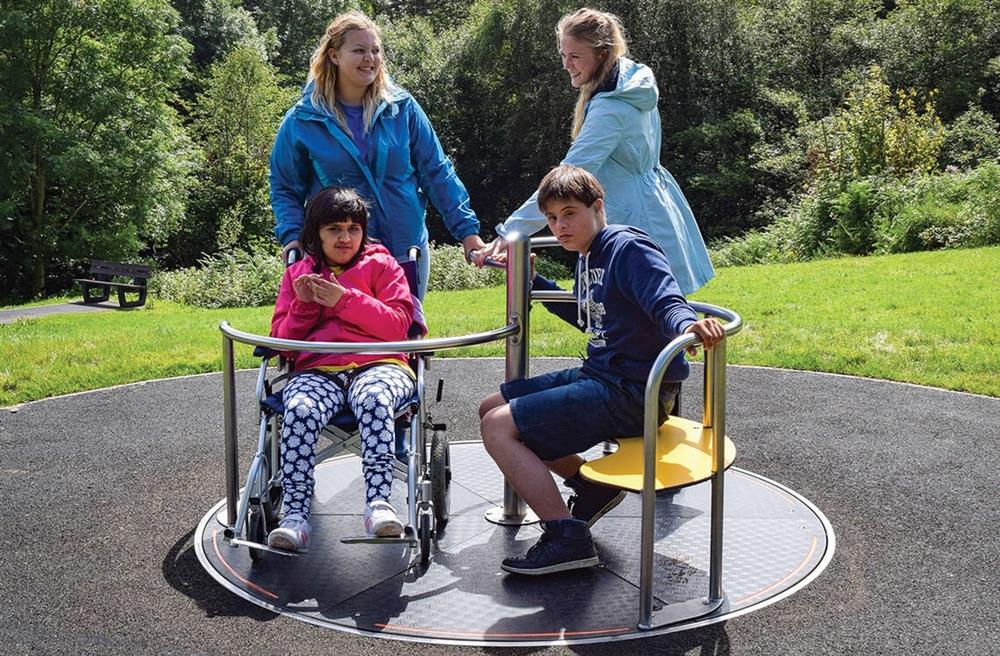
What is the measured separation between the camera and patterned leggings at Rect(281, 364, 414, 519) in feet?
11.4

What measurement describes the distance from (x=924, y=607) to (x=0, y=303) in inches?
801

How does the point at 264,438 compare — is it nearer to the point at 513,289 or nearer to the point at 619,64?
the point at 513,289

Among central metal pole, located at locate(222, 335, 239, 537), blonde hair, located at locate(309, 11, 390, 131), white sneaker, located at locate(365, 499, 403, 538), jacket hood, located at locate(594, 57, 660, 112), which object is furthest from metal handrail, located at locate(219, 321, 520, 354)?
blonde hair, located at locate(309, 11, 390, 131)

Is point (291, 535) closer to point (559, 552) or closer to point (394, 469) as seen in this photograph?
point (394, 469)

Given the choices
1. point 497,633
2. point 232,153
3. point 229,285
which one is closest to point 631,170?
point 497,633

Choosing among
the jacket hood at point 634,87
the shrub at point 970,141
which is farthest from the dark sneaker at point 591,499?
the shrub at point 970,141

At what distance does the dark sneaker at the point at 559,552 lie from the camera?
134 inches

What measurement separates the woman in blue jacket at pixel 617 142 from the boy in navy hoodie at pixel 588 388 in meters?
0.36

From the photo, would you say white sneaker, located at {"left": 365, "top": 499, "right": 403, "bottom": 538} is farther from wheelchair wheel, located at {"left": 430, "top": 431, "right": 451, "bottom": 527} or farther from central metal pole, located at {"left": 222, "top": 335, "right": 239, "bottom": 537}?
central metal pole, located at {"left": 222, "top": 335, "right": 239, "bottom": 537}

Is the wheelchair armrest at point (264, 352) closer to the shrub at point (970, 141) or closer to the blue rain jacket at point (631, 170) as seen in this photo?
the blue rain jacket at point (631, 170)

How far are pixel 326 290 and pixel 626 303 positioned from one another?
3.59 feet

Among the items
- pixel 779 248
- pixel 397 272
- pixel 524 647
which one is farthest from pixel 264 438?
pixel 779 248

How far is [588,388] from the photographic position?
3.46 m

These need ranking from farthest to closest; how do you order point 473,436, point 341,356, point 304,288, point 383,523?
point 473,436
point 341,356
point 304,288
point 383,523
